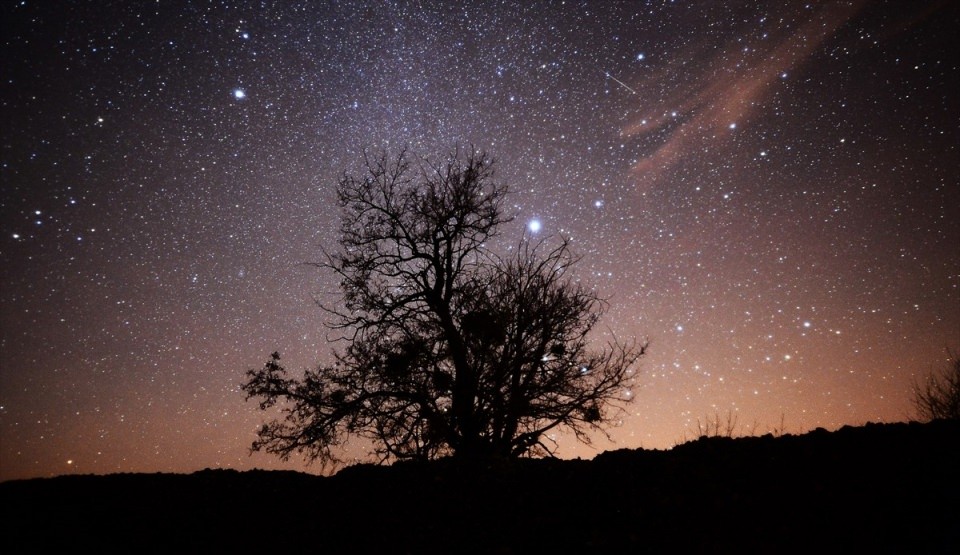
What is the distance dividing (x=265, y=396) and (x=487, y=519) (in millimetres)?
6643

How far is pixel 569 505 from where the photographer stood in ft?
13.9

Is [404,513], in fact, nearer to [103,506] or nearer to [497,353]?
[103,506]

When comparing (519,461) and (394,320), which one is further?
(394,320)

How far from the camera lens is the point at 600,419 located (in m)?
9.81

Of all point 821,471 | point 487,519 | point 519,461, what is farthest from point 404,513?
point 821,471

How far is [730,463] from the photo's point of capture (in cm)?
421

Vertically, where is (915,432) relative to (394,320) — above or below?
below

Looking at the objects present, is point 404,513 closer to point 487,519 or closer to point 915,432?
point 487,519

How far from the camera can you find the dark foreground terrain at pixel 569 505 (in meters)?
3.17

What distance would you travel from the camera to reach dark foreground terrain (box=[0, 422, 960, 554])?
3.17 meters

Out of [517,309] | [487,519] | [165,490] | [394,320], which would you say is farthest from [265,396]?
[487,519]

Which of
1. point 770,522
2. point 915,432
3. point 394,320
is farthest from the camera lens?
point 394,320

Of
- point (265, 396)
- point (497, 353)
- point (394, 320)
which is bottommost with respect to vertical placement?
point (265, 396)

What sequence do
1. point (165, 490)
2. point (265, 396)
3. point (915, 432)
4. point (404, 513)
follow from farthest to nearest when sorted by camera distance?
point (265, 396) < point (165, 490) < point (404, 513) < point (915, 432)
